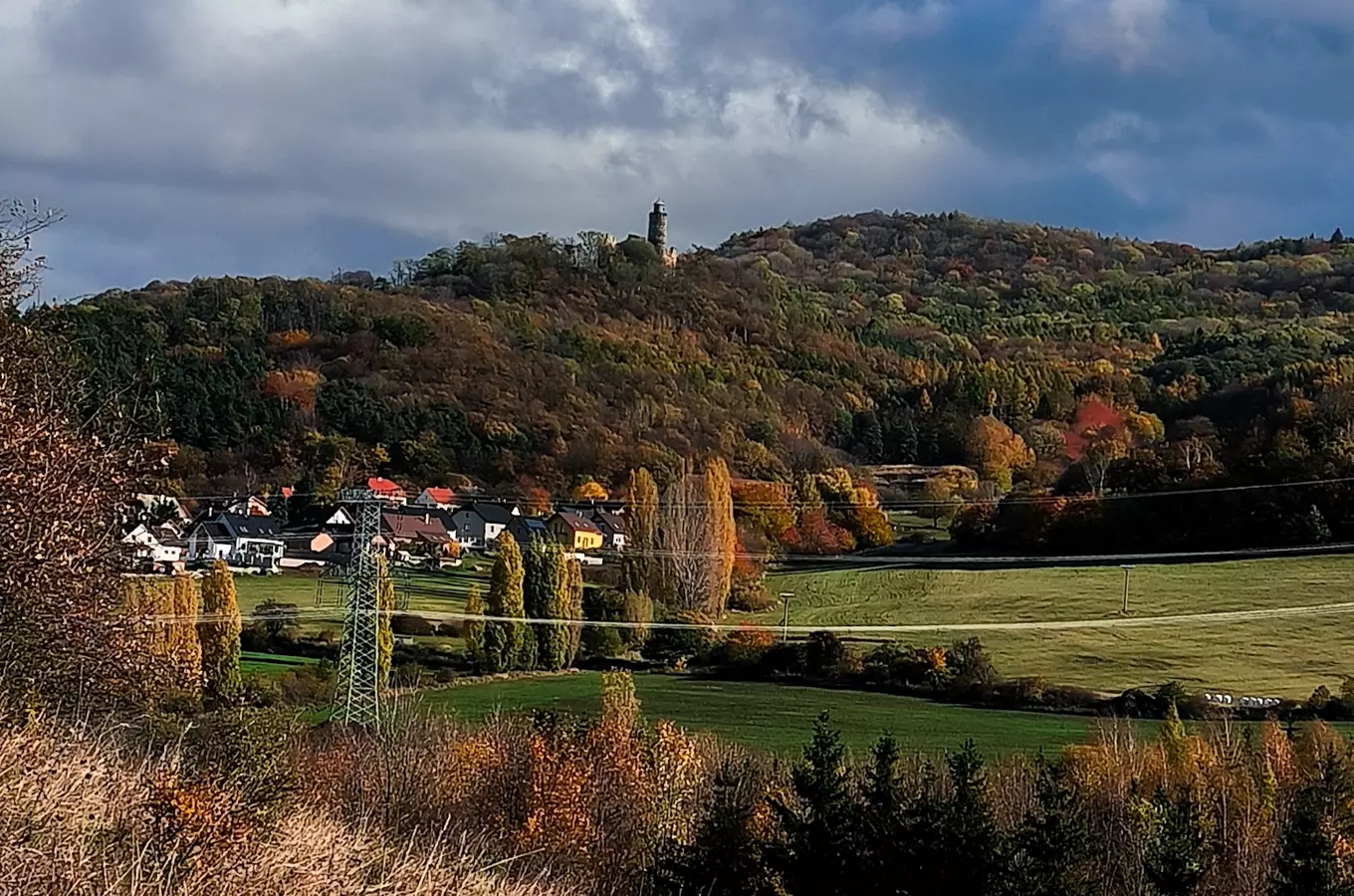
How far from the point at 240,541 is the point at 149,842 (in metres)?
43.3

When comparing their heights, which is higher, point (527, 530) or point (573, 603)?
point (527, 530)

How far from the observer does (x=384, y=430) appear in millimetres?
61125

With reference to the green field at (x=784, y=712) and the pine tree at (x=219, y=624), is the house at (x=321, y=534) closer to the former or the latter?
the pine tree at (x=219, y=624)

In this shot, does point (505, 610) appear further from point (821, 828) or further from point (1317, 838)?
point (1317, 838)

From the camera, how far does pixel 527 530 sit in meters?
55.1

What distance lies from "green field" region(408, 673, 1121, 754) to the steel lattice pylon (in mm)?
3449

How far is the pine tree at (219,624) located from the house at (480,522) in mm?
13479

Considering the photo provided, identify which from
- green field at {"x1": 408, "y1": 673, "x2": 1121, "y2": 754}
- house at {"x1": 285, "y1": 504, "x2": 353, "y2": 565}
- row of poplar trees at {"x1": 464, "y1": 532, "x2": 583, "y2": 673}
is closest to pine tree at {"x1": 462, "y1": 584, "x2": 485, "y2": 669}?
row of poplar trees at {"x1": 464, "y1": 532, "x2": 583, "y2": 673}

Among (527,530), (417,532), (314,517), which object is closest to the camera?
(314,517)

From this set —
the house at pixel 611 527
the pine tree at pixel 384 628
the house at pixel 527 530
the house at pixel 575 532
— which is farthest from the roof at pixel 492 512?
the pine tree at pixel 384 628

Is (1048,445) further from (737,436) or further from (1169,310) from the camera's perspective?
(1169,310)

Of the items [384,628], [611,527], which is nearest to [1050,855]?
[384,628]

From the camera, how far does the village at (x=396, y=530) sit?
4694 centimetres

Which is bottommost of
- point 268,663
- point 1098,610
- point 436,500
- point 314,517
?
point 268,663
